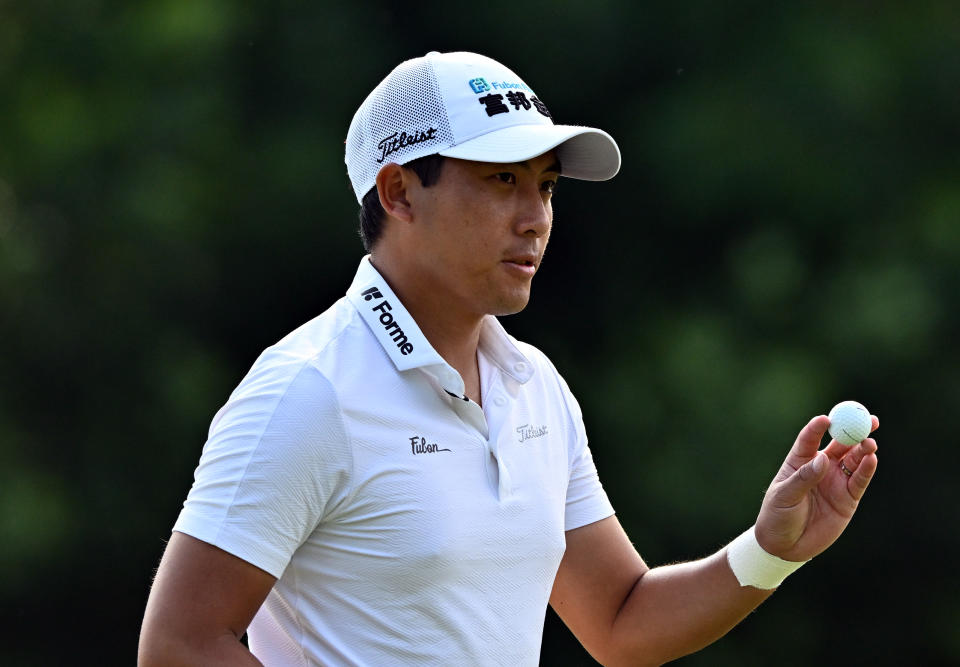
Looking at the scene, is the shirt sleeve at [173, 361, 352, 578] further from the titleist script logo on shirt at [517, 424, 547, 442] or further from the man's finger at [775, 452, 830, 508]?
the man's finger at [775, 452, 830, 508]

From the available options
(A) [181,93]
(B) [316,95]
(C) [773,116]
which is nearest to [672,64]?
(C) [773,116]

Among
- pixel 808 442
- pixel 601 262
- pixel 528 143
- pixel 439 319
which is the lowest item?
pixel 601 262

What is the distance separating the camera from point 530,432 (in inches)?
95.0

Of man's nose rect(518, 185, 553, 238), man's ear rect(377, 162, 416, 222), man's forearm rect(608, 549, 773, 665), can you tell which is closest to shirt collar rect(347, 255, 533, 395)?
man's ear rect(377, 162, 416, 222)

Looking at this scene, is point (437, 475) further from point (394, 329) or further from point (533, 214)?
point (533, 214)

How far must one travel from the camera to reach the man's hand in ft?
7.87

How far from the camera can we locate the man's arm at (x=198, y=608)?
203 centimetres

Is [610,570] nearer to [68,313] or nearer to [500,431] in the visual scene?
[500,431]

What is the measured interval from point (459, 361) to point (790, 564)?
663 mm

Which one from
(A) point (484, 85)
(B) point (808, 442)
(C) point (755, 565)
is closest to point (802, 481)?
(B) point (808, 442)

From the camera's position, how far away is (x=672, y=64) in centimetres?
741

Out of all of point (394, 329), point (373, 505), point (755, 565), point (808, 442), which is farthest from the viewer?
point (755, 565)

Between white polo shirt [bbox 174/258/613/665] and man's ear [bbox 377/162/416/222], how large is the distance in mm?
147

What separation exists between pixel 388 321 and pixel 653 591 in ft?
2.41
